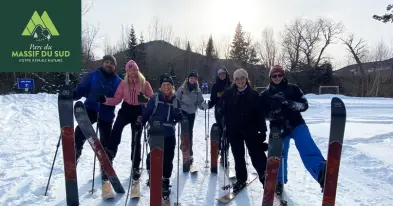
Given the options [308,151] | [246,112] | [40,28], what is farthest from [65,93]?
[40,28]

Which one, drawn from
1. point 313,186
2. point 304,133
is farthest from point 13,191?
point 313,186

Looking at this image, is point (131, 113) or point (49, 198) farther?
Answer: point (131, 113)

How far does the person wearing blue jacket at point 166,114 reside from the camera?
13.2 feet

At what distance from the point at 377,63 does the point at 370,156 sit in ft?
146

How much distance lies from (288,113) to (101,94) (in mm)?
2807

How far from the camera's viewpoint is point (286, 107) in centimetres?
400

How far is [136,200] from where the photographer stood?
396cm

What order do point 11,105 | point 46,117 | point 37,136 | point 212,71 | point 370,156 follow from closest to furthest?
point 370,156
point 37,136
point 46,117
point 11,105
point 212,71

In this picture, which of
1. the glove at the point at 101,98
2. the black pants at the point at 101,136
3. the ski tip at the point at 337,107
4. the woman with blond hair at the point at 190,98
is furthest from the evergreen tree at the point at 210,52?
the ski tip at the point at 337,107

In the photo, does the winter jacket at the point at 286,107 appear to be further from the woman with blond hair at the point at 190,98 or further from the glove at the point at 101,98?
the glove at the point at 101,98

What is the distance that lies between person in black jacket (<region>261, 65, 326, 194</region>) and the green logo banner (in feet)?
34.4

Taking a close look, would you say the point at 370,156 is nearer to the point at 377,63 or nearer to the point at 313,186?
the point at 313,186

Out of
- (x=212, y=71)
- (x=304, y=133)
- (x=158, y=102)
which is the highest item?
(x=212, y=71)

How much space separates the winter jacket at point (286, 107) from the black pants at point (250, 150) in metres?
0.37
